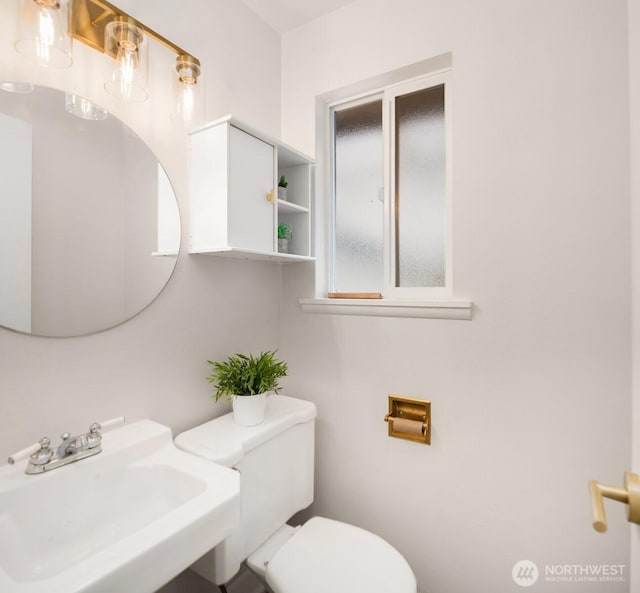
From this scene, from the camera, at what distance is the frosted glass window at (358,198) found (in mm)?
1629

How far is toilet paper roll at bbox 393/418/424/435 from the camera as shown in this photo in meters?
1.33

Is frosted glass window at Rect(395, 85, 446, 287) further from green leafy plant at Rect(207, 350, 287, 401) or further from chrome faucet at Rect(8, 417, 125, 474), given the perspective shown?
chrome faucet at Rect(8, 417, 125, 474)

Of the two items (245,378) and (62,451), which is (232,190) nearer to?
(245,378)

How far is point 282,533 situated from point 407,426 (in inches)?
24.6

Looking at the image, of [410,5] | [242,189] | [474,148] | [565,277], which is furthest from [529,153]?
[242,189]

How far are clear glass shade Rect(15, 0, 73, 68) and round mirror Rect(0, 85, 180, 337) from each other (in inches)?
3.3

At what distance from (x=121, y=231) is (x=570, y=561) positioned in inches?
70.0

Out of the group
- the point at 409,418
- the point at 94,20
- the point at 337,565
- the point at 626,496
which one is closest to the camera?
the point at 626,496

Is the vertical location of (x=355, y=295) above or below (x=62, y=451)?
above

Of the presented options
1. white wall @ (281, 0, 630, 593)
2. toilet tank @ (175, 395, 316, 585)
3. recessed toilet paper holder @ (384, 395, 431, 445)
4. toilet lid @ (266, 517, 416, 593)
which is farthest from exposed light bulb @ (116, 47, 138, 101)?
toilet lid @ (266, 517, 416, 593)

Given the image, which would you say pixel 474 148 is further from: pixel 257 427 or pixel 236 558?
pixel 236 558

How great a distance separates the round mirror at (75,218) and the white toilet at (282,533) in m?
0.54

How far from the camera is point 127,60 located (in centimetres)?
102

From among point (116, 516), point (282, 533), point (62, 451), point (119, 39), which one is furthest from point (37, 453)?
point (119, 39)
